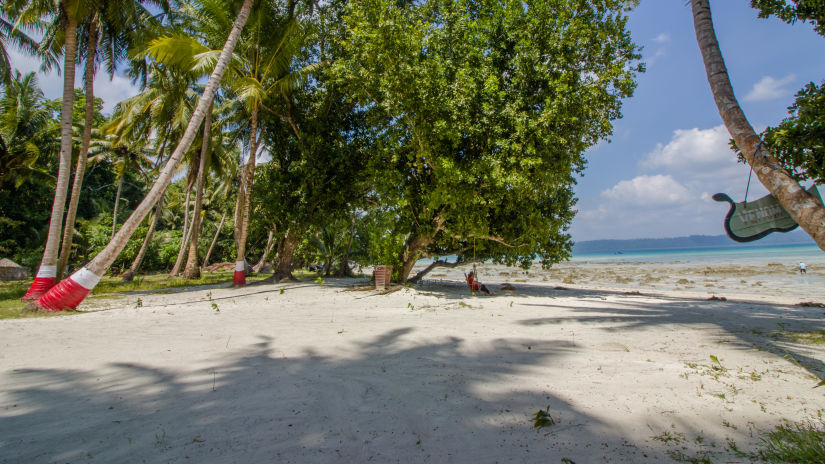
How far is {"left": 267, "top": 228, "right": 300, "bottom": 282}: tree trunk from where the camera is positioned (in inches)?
583

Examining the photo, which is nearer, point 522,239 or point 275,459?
Answer: point 275,459

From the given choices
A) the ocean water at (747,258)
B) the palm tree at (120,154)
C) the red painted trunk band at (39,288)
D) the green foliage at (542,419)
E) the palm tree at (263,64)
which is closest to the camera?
the green foliage at (542,419)

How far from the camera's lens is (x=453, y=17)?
456 inches

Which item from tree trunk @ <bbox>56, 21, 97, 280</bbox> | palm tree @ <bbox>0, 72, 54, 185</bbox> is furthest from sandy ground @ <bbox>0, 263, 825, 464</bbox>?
palm tree @ <bbox>0, 72, 54, 185</bbox>

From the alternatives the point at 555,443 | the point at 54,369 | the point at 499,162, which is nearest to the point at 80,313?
the point at 54,369

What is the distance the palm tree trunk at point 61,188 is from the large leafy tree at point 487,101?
7.44m

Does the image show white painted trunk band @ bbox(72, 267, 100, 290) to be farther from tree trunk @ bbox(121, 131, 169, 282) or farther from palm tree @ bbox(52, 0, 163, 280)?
tree trunk @ bbox(121, 131, 169, 282)

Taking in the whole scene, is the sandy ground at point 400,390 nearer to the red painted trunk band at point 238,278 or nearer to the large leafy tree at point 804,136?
the large leafy tree at point 804,136

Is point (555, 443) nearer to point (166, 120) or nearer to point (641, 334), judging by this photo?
point (641, 334)

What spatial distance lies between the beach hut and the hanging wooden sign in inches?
1158

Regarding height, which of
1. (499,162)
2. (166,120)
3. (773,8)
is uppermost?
(166,120)

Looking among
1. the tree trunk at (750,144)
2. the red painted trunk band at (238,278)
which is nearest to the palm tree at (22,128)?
the red painted trunk band at (238,278)

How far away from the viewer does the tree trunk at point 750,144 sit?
359cm

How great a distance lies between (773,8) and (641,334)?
4.94 metres
